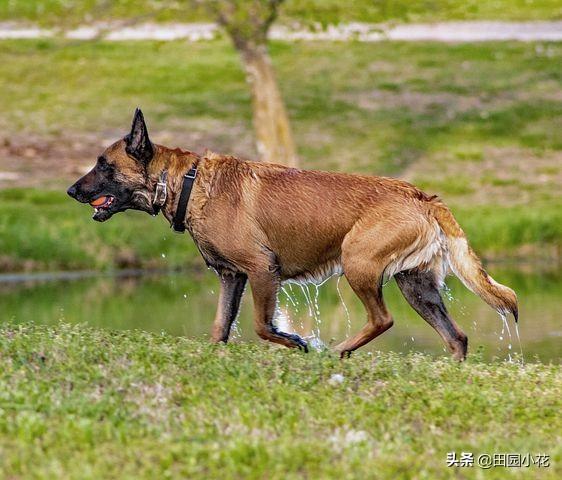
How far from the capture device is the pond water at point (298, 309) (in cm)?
1395

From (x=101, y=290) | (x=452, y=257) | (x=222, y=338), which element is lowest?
(x=101, y=290)

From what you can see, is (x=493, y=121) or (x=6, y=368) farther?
(x=493, y=121)

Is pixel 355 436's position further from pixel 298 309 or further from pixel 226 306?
pixel 298 309

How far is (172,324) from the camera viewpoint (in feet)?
50.0

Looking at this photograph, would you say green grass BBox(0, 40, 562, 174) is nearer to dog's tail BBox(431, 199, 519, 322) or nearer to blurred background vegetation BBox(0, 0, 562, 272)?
blurred background vegetation BBox(0, 0, 562, 272)

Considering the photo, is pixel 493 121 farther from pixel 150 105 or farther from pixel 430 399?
pixel 430 399

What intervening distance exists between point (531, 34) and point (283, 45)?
620cm

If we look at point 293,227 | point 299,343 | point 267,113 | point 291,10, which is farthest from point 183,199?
point 267,113

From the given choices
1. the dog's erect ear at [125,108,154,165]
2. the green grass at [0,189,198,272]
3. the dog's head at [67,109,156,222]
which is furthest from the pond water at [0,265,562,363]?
the dog's erect ear at [125,108,154,165]

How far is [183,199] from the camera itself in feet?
31.9

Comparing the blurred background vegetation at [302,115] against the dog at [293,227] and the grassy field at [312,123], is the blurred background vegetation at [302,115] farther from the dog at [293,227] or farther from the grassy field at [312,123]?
the dog at [293,227]

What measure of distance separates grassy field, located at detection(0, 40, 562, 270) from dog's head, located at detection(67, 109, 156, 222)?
31.2 ft

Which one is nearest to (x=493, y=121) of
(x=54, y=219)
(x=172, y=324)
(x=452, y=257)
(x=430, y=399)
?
(x=54, y=219)

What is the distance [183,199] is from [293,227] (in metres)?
0.81
